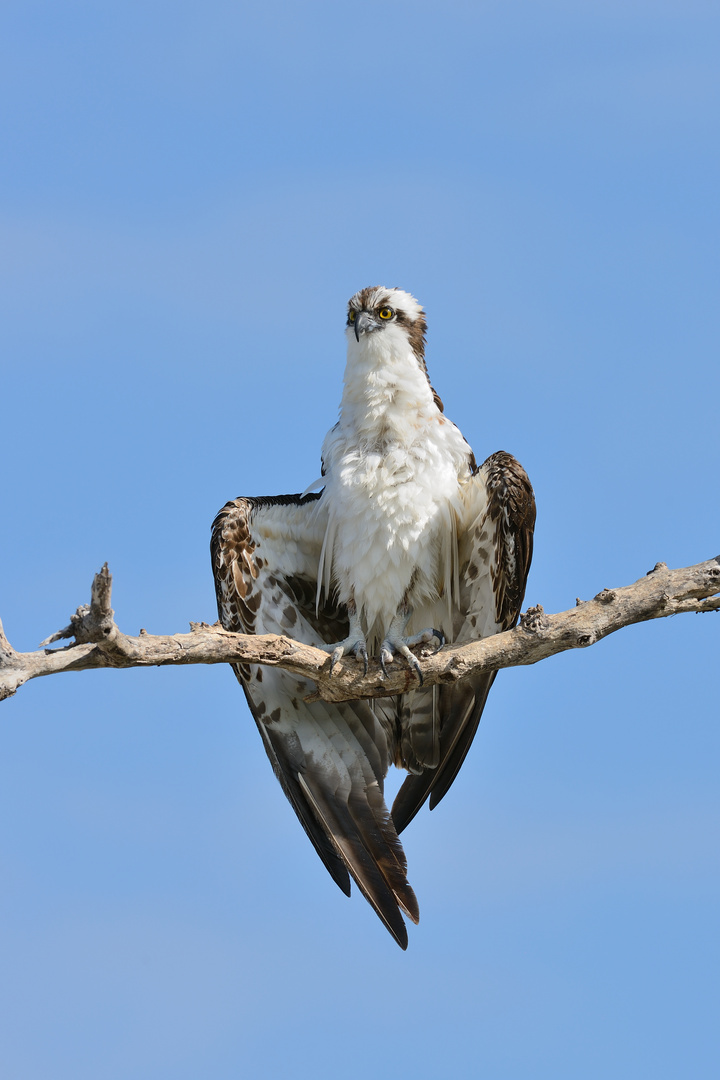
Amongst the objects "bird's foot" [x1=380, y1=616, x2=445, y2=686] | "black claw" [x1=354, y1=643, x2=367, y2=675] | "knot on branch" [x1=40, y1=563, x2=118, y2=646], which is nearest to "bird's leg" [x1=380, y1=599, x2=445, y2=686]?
"bird's foot" [x1=380, y1=616, x2=445, y2=686]

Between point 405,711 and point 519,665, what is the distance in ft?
6.08

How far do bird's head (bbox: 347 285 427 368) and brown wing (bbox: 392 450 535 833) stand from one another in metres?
1.40

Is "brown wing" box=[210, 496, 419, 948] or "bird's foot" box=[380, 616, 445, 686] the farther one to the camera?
"brown wing" box=[210, 496, 419, 948]

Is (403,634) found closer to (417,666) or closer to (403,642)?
(403,642)

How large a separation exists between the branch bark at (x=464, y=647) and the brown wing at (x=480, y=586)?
2.74 ft

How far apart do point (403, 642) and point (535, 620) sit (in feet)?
5.38

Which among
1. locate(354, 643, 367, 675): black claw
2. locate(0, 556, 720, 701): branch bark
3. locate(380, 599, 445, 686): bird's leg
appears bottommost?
locate(0, 556, 720, 701): branch bark

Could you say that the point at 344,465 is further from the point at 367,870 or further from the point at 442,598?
the point at 367,870

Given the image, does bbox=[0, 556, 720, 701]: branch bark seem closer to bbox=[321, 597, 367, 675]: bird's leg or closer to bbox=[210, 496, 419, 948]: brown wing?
bbox=[321, 597, 367, 675]: bird's leg

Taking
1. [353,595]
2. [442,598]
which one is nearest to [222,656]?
[353,595]

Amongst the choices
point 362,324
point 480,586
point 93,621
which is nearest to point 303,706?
point 480,586

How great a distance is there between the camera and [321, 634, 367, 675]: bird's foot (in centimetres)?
845

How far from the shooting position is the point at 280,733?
9680mm

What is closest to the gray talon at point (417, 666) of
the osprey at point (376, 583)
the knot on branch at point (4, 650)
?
the osprey at point (376, 583)
